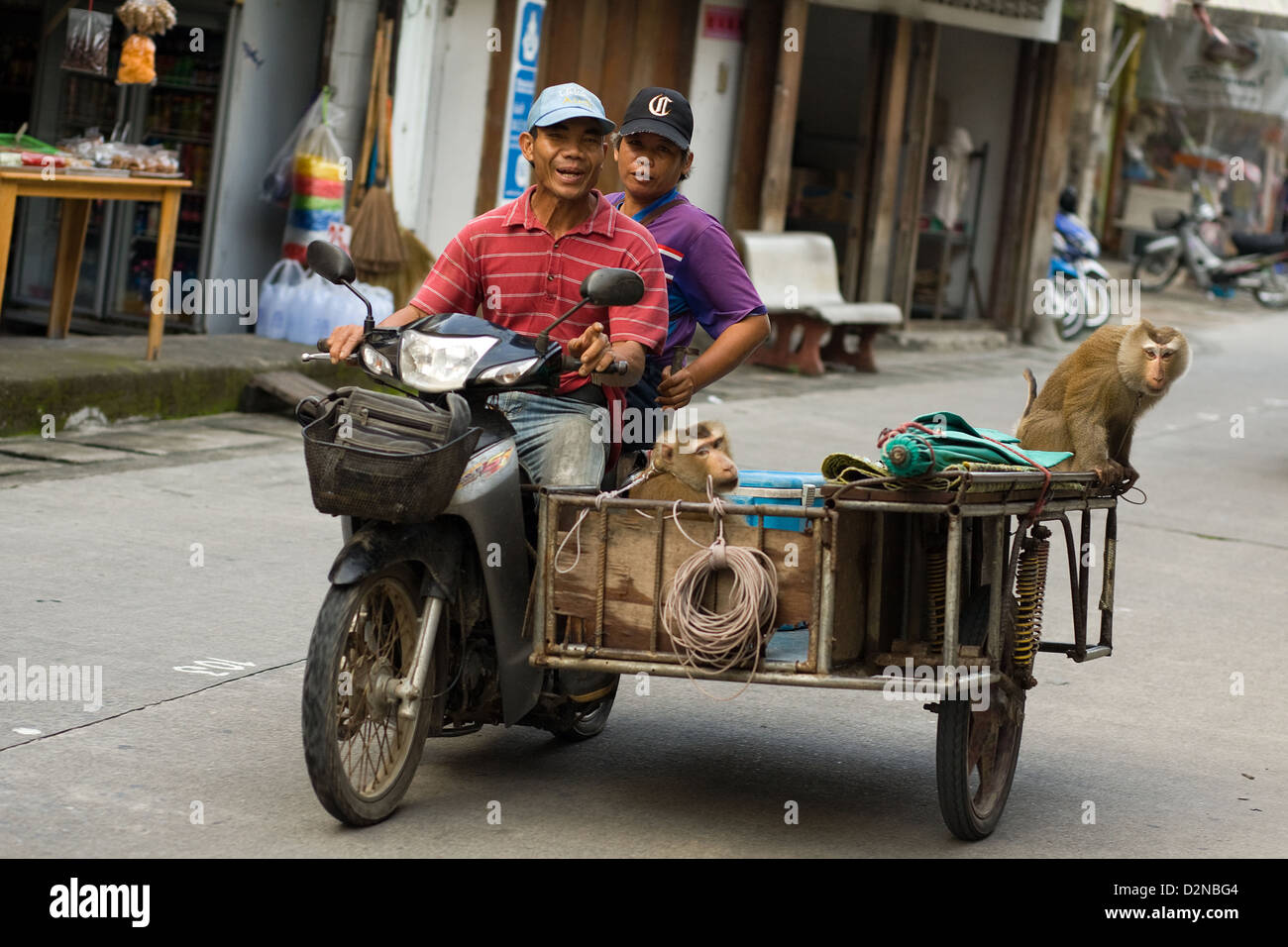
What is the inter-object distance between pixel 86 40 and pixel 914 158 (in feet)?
26.5

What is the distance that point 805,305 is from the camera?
13531 millimetres

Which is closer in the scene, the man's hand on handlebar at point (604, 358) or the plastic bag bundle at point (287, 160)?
the man's hand on handlebar at point (604, 358)

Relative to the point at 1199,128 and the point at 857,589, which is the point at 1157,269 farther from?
the point at 857,589

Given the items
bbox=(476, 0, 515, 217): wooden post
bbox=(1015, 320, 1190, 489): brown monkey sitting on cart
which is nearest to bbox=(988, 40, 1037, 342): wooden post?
bbox=(476, 0, 515, 217): wooden post

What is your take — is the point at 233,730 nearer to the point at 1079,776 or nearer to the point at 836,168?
the point at 1079,776

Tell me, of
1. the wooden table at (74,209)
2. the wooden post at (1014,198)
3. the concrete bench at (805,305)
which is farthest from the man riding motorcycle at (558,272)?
the wooden post at (1014,198)

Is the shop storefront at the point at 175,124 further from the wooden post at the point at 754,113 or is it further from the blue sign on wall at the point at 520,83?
the wooden post at the point at 754,113

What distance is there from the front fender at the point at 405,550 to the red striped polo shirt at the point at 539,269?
51 cm

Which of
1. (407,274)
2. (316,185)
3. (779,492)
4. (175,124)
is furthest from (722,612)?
(175,124)

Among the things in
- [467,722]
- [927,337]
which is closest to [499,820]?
[467,722]

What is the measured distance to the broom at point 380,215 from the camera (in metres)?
10.4

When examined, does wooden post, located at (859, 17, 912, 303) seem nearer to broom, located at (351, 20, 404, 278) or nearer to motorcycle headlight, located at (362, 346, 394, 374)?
broom, located at (351, 20, 404, 278)

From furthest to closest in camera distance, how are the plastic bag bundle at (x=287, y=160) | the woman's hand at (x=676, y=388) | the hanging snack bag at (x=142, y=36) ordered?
the plastic bag bundle at (x=287, y=160), the hanging snack bag at (x=142, y=36), the woman's hand at (x=676, y=388)

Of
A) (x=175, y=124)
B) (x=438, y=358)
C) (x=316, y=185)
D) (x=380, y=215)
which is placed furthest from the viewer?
(x=175, y=124)
